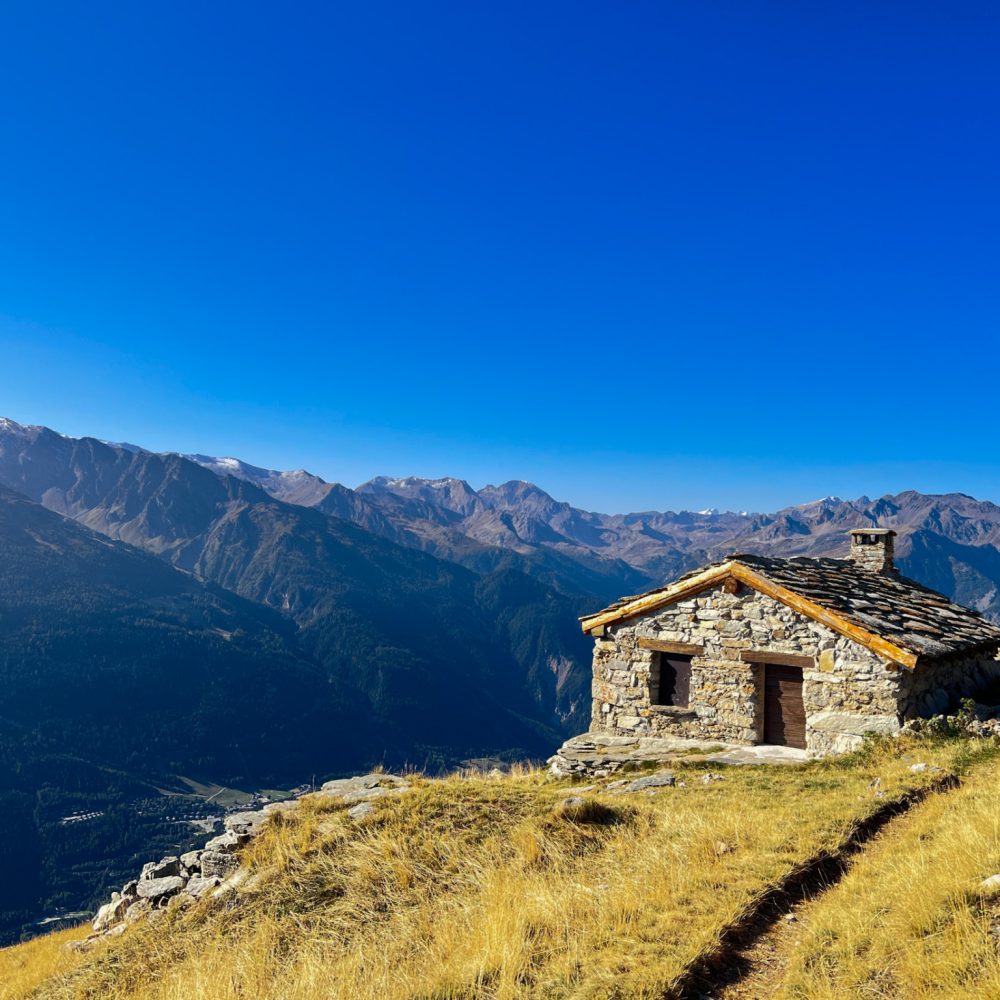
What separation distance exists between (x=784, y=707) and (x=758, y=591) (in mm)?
3166

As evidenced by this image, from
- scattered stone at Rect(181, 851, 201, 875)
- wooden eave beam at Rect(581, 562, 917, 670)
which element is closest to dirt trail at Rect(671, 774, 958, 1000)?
wooden eave beam at Rect(581, 562, 917, 670)

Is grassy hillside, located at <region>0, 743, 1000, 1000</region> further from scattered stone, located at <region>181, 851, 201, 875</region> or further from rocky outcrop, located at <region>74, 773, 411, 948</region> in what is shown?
scattered stone, located at <region>181, 851, 201, 875</region>

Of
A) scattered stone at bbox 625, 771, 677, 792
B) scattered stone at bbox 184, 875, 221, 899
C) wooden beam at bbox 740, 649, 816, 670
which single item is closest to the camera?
scattered stone at bbox 184, 875, 221, 899

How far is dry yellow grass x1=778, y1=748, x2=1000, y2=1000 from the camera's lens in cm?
626

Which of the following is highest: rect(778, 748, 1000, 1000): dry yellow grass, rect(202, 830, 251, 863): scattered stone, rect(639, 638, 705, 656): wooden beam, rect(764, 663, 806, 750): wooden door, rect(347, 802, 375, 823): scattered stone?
rect(639, 638, 705, 656): wooden beam

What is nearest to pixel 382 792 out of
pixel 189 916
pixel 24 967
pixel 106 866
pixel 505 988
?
pixel 189 916

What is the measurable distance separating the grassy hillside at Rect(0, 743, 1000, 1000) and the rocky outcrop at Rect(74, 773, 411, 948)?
44cm

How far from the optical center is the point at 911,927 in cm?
707

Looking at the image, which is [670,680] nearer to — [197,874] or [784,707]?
[784,707]

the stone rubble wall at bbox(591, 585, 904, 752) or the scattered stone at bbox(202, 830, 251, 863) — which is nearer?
the scattered stone at bbox(202, 830, 251, 863)

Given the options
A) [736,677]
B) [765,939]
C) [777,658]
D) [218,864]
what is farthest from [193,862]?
[777,658]

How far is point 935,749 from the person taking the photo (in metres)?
15.7

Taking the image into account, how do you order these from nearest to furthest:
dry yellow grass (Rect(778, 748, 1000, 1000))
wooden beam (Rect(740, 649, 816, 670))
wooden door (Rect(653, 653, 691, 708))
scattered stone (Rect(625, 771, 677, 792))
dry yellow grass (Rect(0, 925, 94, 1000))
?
dry yellow grass (Rect(778, 748, 1000, 1000))
dry yellow grass (Rect(0, 925, 94, 1000))
scattered stone (Rect(625, 771, 677, 792))
wooden beam (Rect(740, 649, 816, 670))
wooden door (Rect(653, 653, 691, 708))

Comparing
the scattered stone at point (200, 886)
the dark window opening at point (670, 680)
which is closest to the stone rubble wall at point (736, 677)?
the dark window opening at point (670, 680)
